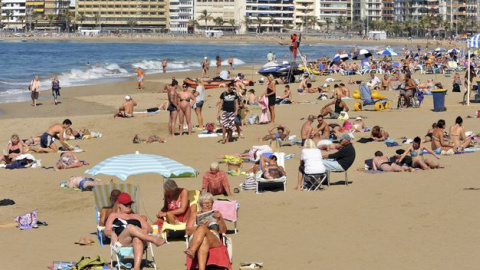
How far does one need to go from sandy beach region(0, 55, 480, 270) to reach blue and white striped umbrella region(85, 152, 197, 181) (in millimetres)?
786

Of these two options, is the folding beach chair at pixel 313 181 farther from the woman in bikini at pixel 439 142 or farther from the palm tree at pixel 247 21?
the palm tree at pixel 247 21

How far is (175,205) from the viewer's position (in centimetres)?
1077

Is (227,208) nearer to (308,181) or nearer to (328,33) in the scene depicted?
(308,181)

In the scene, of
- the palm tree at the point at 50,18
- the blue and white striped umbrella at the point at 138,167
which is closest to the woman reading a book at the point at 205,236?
the blue and white striped umbrella at the point at 138,167

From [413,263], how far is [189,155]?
8.80 meters

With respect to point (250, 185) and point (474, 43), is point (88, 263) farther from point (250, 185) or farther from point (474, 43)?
point (474, 43)

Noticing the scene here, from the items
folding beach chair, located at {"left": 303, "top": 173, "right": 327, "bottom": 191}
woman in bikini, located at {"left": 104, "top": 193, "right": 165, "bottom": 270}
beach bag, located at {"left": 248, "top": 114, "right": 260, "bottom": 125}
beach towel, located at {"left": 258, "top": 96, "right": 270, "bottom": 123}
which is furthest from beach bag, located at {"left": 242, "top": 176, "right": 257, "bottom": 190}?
beach bag, located at {"left": 248, "top": 114, "right": 260, "bottom": 125}

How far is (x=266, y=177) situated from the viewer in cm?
1344

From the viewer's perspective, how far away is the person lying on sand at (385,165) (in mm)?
14633

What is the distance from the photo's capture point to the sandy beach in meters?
9.63

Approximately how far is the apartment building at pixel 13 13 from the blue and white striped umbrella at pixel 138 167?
18433cm

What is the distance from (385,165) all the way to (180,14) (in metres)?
164

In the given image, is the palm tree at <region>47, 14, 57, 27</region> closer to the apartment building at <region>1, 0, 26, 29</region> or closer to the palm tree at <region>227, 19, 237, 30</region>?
the apartment building at <region>1, 0, 26, 29</region>

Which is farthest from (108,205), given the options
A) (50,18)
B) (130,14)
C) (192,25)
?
(50,18)
